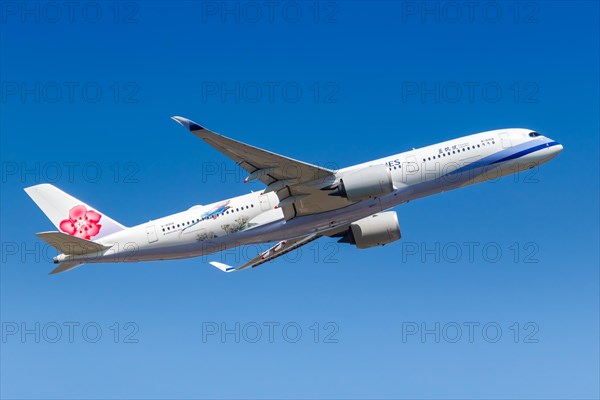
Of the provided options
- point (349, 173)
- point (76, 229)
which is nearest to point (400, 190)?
point (349, 173)

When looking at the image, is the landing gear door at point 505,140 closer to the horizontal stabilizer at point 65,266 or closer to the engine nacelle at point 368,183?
the engine nacelle at point 368,183

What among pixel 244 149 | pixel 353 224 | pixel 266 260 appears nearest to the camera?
pixel 244 149

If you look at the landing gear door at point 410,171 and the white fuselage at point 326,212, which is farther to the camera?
the white fuselage at point 326,212

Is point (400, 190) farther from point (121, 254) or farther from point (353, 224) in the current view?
point (121, 254)

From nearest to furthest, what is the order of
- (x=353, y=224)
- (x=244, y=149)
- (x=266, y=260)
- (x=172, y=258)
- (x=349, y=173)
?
(x=244, y=149), (x=349, y=173), (x=172, y=258), (x=353, y=224), (x=266, y=260)

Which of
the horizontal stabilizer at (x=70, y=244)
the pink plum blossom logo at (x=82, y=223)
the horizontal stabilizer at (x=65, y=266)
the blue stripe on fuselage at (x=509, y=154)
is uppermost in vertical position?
the blue stripe on fuselage at (x=509, y=154)

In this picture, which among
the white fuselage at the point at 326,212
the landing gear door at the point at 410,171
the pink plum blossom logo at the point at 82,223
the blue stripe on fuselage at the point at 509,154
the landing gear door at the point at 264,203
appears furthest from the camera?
the pink plum blossom logo at the point at 82,223

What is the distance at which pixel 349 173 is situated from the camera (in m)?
48.2

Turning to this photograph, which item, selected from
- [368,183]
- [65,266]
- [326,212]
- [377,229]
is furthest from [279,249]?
[65,266]

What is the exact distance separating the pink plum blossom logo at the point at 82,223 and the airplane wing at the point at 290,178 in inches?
448

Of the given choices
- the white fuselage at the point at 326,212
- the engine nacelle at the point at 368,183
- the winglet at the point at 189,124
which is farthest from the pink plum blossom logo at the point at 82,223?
the engine nacelle at the point at 368,183

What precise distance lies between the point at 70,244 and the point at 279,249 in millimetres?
14435

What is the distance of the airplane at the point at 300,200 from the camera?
4809 cm

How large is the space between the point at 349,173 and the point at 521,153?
1029 centimetres
